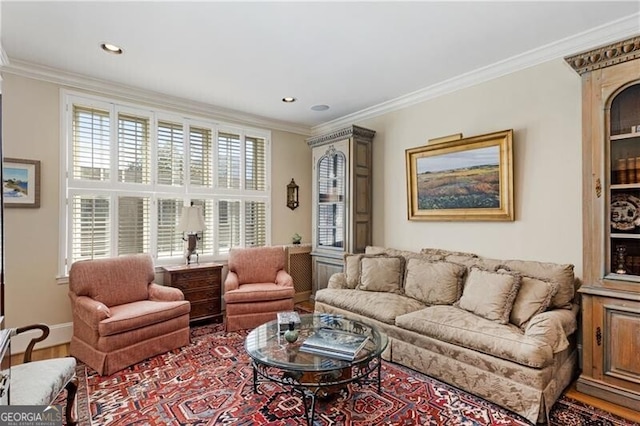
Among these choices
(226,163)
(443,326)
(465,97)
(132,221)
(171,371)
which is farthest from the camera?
(226,163)

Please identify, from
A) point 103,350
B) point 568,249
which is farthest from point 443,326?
point 103,350

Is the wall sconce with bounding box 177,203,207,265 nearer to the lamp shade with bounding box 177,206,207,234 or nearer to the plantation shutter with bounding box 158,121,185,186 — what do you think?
the lamp shade with bounding box 177,206,207,234

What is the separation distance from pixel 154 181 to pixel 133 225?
57 centimetres

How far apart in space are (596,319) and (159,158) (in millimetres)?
4531

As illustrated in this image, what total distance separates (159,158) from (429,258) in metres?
3.38

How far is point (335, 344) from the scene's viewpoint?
7.54 feet

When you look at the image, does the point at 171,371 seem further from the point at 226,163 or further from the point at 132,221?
the point at 226,163

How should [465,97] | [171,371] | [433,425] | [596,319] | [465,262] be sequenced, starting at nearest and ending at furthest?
1. [433,425]
2. [596,319]
3. [171,371]
4. [465,262]
5. [465,97]

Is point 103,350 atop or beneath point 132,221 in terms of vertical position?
beneath

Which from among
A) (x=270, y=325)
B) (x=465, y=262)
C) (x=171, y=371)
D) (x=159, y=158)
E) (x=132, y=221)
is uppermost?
(x=159, y=158)

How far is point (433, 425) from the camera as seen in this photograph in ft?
6.88

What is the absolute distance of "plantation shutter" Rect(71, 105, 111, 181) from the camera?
360cm

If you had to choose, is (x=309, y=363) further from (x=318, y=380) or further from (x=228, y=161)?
(x=228, y=161)

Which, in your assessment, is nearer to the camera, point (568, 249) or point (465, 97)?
point (568, 249)
